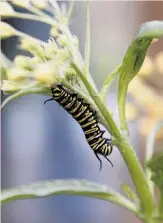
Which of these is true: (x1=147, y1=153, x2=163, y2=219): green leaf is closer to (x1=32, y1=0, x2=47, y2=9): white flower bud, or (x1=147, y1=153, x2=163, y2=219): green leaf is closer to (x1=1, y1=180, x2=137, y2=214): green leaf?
(x1=1, y1=180, x2=137, y2=214): green leaf

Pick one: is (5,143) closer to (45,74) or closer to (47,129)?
(47,129)

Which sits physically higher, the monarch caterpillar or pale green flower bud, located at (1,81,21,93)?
pale green flower bud, located at (1,81,21,93)

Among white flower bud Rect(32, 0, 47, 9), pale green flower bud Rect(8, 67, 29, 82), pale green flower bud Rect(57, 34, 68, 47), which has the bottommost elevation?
pale green flower bud Rect(8, 67, 29, 82)

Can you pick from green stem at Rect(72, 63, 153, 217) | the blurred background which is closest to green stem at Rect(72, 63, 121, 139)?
green stem at Rect(72, 63, 153, 217)

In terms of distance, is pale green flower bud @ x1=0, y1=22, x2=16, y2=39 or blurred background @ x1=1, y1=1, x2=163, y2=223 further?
blurred background @ x1=1, y1=1, x2=163, y2=223

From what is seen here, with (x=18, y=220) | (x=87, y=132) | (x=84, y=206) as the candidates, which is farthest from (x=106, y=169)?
(x=87, y=132)

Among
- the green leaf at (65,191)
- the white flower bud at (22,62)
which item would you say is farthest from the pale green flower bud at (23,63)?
the green leaf at (65,191)
